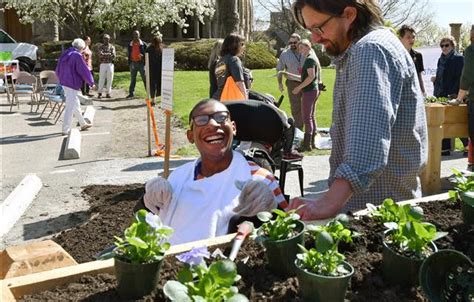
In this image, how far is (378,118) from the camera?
2023 mm

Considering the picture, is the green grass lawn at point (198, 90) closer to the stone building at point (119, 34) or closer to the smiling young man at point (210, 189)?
the stone building at point (119, 34)

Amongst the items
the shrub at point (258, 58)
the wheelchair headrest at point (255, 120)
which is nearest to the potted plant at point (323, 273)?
the wheelchair headrest at point (255, 120)

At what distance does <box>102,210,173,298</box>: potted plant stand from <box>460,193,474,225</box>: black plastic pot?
1078 mm

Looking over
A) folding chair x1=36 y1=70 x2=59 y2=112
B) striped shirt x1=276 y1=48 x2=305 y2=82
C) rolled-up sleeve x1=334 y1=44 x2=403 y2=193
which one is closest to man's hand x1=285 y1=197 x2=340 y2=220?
rolled-up sleeve x1=334 y1=44 x2=403 y2=193

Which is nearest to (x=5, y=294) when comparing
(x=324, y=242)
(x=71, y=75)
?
(x=324, y=242)

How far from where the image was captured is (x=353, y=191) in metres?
2.00

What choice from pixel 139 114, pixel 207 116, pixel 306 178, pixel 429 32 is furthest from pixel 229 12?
pixel 429 32

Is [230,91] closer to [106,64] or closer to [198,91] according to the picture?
[198,91]

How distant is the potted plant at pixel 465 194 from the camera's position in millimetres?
Result: 2086

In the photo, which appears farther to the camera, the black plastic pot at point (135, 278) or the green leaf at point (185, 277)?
the black plastic pot at point (135, 278)

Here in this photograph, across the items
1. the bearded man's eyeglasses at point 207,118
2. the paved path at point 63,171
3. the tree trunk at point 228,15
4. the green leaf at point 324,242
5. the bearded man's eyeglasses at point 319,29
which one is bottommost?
the paved path at point 63,171

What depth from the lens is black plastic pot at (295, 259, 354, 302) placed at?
1470mm

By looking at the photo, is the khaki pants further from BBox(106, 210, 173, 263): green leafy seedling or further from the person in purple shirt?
BBox(106, 210, 173, 263): green leafy seedling

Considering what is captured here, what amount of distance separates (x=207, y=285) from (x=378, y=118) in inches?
38.1
